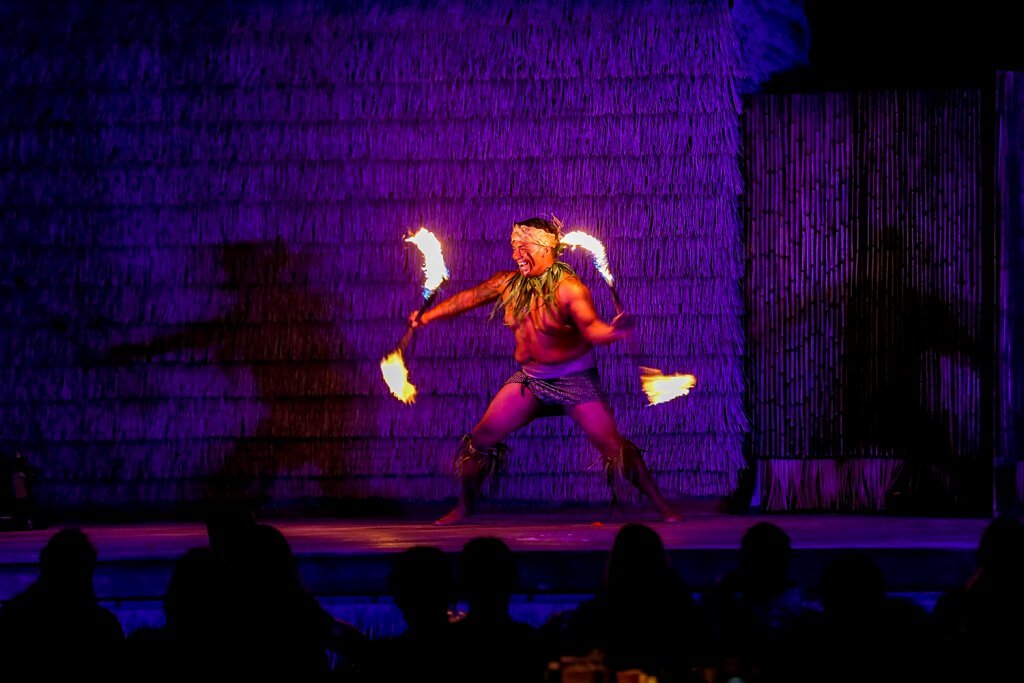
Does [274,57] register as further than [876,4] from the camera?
Yes

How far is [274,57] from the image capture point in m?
7.59

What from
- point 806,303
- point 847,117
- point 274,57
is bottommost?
point 806,303

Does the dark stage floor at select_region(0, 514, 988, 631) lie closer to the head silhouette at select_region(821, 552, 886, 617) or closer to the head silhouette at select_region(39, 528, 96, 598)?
the head silhouette at select_region(39, 528, 96, 598)

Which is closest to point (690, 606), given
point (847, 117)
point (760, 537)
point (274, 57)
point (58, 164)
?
point (760, 537)

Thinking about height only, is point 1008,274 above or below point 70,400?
above

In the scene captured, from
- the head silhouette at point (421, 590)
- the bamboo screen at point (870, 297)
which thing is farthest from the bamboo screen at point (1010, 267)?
the head silhouette at point (421, 590)

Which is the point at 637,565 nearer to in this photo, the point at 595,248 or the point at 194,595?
the point at 194,595

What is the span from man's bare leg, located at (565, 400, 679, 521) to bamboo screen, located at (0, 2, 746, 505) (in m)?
1.09

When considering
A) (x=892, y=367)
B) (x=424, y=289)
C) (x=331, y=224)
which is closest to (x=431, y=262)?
(x=424, y=289)

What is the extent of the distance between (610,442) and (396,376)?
1512 millimetres

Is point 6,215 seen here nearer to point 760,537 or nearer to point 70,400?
point 70,400

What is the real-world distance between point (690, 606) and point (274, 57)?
5640 millimetres

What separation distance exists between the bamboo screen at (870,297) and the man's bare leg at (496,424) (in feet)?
5.89

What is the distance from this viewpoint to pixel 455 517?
6574mm
